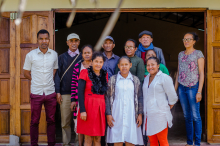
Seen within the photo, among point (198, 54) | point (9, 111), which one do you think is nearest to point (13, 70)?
point (9, 111)

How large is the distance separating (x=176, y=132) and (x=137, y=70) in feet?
8.13

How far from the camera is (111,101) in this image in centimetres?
318

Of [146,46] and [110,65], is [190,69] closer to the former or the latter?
[146,46]

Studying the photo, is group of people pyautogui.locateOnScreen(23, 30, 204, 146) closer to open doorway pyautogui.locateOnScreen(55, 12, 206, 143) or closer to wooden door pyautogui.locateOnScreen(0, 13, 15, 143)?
wooden door pyautogui.locateOnScreen(0, 13, 15, 143)

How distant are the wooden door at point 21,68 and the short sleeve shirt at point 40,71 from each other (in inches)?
23.6

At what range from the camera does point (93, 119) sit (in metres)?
3.08

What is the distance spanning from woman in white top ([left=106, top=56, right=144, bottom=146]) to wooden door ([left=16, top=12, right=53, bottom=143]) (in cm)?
162

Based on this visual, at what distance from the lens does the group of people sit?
3053 millimetres

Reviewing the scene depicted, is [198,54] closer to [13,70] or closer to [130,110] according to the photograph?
[130,110]

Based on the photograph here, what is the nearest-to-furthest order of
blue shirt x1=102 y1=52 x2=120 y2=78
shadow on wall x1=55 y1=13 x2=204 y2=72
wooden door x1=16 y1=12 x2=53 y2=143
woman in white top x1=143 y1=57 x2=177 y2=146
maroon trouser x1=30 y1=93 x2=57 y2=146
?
1. woman in white top x1=143 y1=57 x2=177 y2=146
2. maroon trouser x1=30 y1=93 x2=57 y2=146
3. blue shirt x1=102 y1=52 x2=120 y2=78
4. wooden door x1=16 y1=12 x2=53 y2=143
5. shadow on wall x1=55 y1=13 x2=204 y2=72

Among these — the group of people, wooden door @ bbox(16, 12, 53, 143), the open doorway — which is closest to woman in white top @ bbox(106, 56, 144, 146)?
the group of people

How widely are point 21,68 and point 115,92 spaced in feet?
6.53

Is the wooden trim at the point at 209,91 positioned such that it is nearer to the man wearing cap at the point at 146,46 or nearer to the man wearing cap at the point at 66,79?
the man wearing cap at the point at 146,46

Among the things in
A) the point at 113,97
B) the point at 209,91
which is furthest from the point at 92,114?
the point at 209,91
